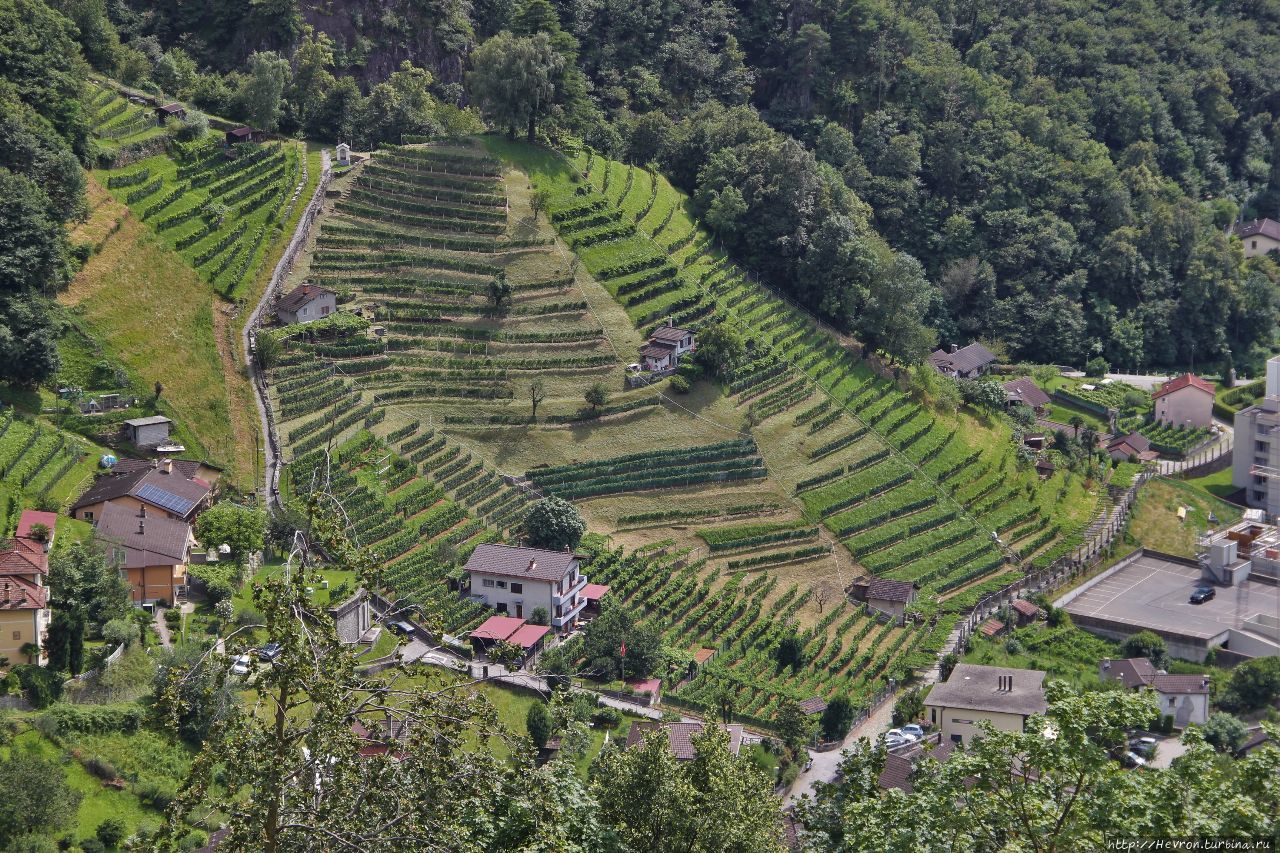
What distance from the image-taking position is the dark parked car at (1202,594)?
233 feet

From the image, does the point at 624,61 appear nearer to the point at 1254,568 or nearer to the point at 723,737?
the point at 1254,568

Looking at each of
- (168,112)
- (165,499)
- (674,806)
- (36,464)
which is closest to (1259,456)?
(165,499)

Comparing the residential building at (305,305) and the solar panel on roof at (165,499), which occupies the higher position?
the residential building at (305,305)

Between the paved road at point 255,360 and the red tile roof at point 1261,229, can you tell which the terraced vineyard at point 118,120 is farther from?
the red tile roof at point 1261,229

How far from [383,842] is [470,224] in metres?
56.3

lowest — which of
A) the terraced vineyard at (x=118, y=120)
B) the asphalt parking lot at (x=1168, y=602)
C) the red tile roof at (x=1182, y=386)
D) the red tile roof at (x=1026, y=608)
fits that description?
the asphalt parking lot at (x=1168, y=602)

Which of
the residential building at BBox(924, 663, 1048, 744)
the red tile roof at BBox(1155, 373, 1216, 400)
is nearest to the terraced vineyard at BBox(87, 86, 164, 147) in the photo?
the residential building at BBox(924, 663, 1048, 744)

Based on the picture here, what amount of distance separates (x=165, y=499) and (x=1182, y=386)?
186ft

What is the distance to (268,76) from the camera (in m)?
75.7

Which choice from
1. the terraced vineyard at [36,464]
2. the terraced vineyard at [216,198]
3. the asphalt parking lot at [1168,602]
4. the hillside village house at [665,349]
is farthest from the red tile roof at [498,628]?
the asphalt parking lot at [1168,602]

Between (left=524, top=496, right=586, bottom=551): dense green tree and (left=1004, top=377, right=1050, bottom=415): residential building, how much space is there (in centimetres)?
3126

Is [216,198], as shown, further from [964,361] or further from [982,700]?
[964,361]

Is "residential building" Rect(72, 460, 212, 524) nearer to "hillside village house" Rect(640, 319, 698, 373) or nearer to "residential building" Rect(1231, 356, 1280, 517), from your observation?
"hillside village house" Rect(640, 319, 698, 373)

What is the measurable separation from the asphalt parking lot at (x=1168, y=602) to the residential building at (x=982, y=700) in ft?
36.8
